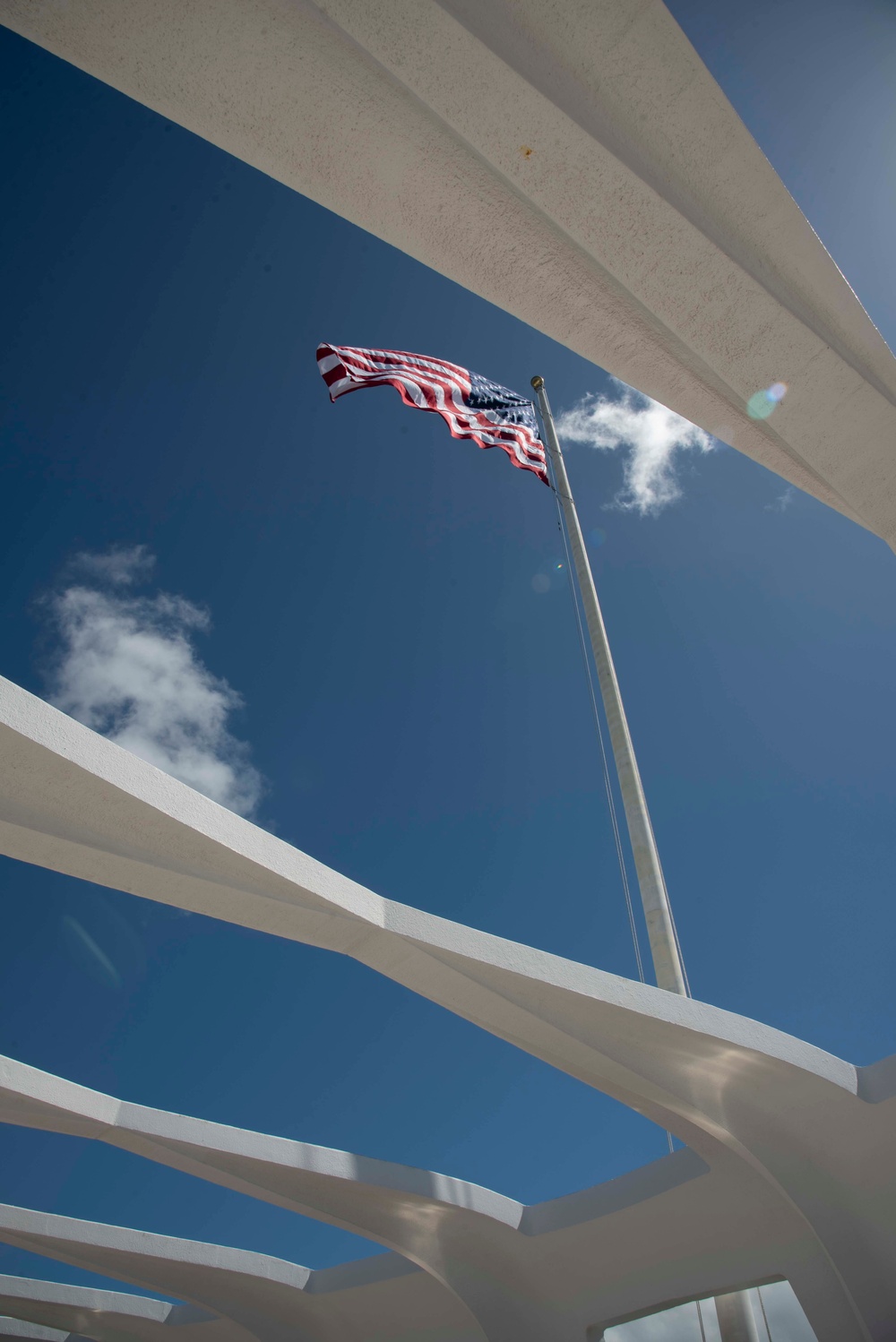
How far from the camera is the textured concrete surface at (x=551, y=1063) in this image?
17.1ft

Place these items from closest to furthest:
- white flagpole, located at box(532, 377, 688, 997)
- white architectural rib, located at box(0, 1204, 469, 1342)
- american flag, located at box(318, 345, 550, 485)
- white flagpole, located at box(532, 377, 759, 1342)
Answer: white flagpole, located at box(532, 377, 759, 1342), white flagpole, located at box(532, 377, 688, 997), american flag, located at box(318, 345, 550, 485), white architectural rib, located at box(0, 1204, 469, 1342)

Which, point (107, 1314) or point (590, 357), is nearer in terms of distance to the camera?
Result: point (590, 357)

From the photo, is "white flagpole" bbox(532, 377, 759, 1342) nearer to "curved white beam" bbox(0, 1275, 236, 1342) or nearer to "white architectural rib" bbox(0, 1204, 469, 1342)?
"white architectural rib" bbox(0, 1204, 469, 1342)

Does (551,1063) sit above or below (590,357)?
below

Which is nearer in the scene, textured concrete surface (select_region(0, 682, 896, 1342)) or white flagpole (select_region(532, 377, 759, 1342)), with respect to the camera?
textured concrete surface (select_region(0, 682, 896, 1342))

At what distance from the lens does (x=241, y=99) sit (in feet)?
12.7

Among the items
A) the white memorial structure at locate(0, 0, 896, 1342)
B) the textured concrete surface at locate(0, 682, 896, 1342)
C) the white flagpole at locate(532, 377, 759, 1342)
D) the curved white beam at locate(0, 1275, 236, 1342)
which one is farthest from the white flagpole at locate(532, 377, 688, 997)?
the curved white beam at locate(0, 1275, 236, 1342)

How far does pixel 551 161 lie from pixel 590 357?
1.22 m

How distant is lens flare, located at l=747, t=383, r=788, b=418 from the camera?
4895 millimetres

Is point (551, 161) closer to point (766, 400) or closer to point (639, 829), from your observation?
point (766, 400)

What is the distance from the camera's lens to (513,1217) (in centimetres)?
1011

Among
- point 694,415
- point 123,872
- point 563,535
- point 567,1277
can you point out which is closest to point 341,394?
point 563,535

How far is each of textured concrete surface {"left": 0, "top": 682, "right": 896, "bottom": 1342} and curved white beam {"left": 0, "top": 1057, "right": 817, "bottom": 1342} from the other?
2 cm

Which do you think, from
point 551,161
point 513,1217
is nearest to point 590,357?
point 551,161
